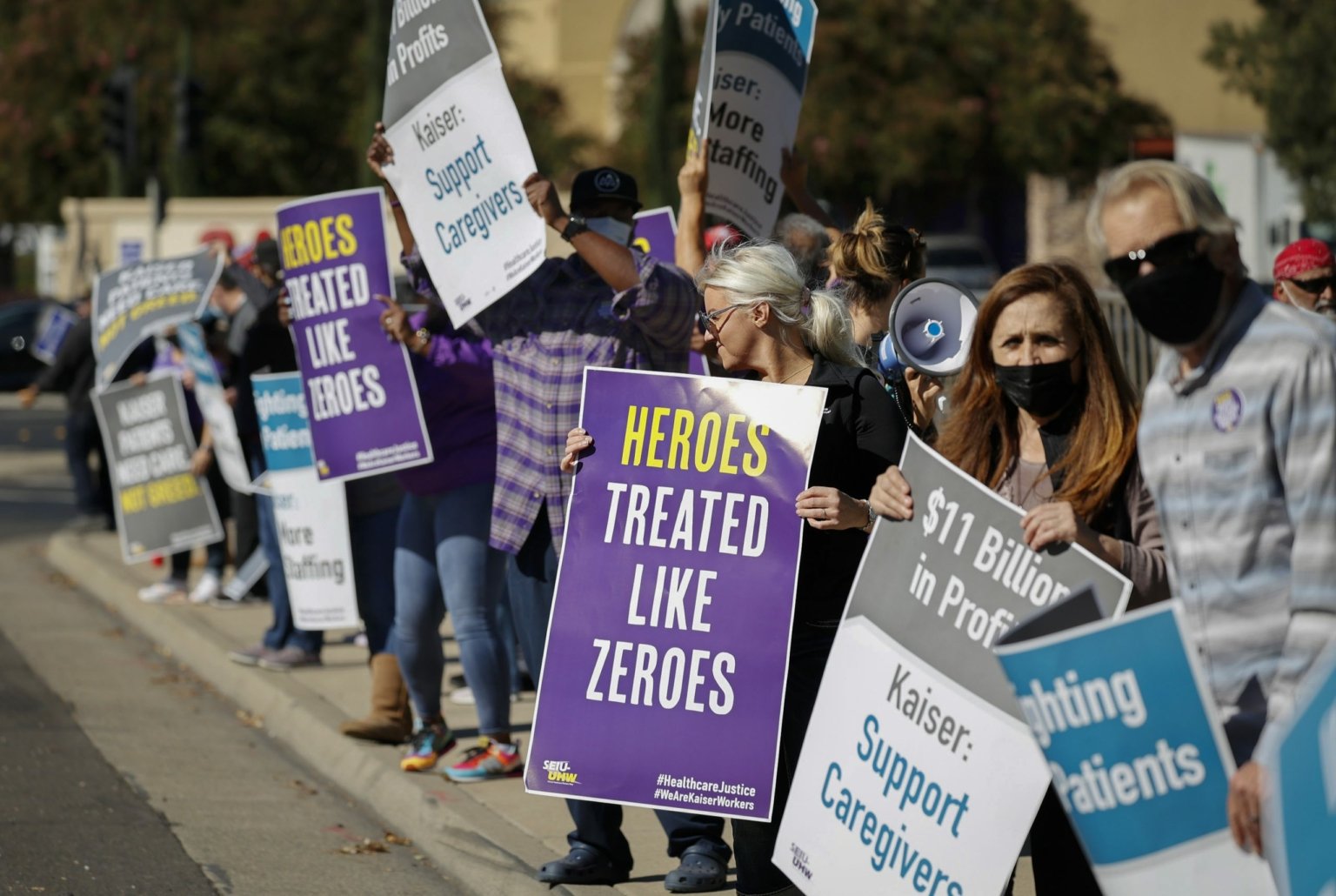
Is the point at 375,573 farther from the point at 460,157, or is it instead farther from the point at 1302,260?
the point at 1302,260

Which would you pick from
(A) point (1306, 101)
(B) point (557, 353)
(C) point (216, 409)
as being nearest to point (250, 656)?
(C) point (216, 409)

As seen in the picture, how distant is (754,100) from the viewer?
21.3 ft

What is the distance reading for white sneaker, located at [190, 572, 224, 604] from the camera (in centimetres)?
1131

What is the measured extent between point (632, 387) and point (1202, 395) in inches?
73.2

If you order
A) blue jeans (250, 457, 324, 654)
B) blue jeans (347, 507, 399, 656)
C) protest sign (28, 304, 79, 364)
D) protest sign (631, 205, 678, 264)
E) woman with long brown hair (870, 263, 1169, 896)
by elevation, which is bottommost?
blue jeans (250, 457, 324, 654)

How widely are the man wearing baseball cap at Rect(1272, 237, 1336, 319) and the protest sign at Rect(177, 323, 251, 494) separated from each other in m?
5.54

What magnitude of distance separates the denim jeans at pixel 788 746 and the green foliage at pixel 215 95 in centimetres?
3457

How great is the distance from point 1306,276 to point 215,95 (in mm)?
35505

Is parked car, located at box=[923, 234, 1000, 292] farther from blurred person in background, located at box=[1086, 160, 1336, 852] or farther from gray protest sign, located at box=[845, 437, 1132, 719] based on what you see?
blurred person in background, located at box=[1086, 160, 1336, 852]

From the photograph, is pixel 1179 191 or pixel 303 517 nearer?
pixel 1179 191

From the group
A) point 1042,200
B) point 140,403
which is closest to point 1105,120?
point 1042,200

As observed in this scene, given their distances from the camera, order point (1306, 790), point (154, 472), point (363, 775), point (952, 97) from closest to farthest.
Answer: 1. point (1306, 790)
2. point (363, 775)
3. point (154, 472)
4. point (952, 97)

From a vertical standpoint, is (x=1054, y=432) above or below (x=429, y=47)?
below

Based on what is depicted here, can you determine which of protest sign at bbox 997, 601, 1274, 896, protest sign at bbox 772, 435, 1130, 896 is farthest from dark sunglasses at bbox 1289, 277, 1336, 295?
protest sign at bbox 997, 601, 1274, 896
